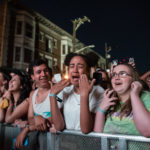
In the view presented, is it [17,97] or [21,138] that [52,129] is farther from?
[17,97]

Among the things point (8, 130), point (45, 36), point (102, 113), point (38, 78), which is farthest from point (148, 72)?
point (45, 36)

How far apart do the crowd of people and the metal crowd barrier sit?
78 mm

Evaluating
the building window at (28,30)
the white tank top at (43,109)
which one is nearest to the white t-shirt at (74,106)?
the white tank top at (43,109)

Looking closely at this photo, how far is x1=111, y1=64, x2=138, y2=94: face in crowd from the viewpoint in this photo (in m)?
1.97

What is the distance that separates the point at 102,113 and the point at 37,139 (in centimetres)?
96

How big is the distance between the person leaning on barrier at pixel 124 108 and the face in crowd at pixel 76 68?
532mm

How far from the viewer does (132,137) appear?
1.41 metres

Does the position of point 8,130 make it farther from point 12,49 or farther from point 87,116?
point 12,49

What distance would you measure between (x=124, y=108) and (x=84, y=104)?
47 centimetres

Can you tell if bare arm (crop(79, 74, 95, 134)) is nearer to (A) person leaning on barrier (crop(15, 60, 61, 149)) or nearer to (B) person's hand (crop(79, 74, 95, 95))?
(B) person's hand (crop(79, 74, 95, 95))

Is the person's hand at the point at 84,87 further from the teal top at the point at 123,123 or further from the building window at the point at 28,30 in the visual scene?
the building window at the point at 28,30

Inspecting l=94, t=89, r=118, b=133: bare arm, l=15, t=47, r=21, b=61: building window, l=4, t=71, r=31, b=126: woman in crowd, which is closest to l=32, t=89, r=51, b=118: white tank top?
l=4, t=71, r=31, b=126: woman in crowd

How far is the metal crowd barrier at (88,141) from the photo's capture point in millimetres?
1412

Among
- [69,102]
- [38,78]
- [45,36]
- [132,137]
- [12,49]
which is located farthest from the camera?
[45,36]
